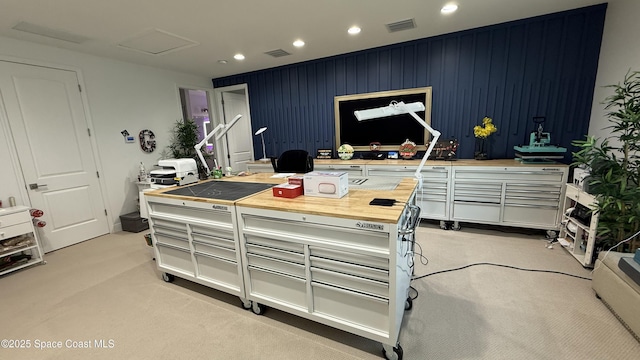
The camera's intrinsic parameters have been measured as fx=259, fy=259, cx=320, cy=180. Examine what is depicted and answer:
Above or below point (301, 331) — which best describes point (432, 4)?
above

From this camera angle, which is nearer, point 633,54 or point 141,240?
point 633,54

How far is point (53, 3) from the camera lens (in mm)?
2229

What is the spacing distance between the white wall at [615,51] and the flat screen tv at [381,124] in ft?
5.80

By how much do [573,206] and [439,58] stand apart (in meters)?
2.39

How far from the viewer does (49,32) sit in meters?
2.82

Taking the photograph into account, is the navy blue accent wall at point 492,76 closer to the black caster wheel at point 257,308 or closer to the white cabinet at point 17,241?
the black caster wheel at point 257,308

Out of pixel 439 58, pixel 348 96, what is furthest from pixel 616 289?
pixel 348 96

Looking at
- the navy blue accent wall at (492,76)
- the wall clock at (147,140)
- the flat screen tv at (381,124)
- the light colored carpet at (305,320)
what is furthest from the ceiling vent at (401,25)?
the wall clock at (147,140)

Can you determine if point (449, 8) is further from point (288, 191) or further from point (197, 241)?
point (197, 241)

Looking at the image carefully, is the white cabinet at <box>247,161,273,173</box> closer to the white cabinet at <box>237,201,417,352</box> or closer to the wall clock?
the wall clock

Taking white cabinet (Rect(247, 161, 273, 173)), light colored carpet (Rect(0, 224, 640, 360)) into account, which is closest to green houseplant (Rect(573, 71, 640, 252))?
light colored carpet (Rect(0, 224, 640, 360))

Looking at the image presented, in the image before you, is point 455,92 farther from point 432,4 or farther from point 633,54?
point 633,54

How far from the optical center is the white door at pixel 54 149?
307cm

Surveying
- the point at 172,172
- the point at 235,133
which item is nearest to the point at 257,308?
the point at 172,172
